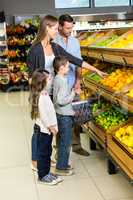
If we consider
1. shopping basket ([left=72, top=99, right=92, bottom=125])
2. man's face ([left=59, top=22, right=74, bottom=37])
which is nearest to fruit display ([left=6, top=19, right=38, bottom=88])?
man's face ([left=59, top=22, right=74, bottom=37])

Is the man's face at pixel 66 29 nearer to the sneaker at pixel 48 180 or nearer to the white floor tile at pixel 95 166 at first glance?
the white floor tile at pixel 95 166

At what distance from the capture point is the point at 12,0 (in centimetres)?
1093

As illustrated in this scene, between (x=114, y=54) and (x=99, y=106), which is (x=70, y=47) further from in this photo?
(x=99, y=106)

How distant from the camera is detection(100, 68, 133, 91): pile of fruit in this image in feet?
12.6

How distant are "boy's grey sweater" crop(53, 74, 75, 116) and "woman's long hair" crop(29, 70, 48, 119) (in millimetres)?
196

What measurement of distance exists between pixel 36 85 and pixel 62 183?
1067mm

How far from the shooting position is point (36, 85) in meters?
3.43

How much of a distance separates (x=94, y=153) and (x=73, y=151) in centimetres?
27

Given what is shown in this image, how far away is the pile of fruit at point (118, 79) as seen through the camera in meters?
3.84

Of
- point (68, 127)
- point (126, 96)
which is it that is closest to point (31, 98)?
point (68, 127)

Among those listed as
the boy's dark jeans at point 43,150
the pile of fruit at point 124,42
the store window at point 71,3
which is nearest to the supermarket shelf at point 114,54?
the pile of fruit at point 124,42

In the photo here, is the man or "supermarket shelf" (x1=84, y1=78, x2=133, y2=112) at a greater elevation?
the man

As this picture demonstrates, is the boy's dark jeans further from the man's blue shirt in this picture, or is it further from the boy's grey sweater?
the man's blue shirt

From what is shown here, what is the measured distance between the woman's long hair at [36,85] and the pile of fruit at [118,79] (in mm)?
821
